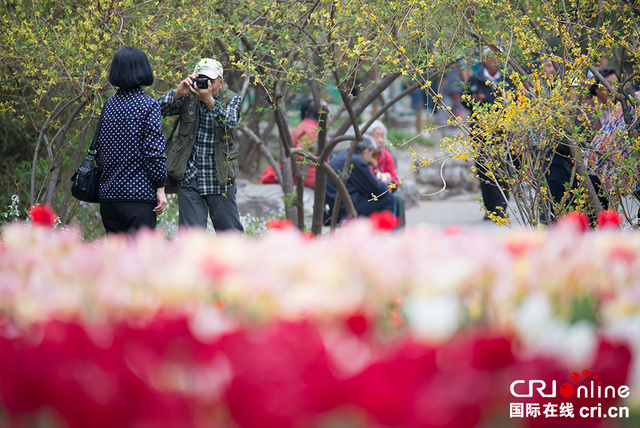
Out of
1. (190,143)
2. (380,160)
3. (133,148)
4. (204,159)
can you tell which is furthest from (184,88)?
(380,160)

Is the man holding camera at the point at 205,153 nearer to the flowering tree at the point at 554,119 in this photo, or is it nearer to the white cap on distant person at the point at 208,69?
the white cap on distant person at the point at 208,69

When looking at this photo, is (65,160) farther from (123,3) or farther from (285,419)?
(285,419)

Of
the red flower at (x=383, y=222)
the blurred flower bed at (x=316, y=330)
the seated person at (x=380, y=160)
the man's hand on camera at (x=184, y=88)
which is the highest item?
the man's hand on camera at (x=184, y=88)

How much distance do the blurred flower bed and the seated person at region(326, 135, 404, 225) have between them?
→ 4.97 meters

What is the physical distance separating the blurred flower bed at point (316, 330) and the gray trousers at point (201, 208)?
2.71 meters

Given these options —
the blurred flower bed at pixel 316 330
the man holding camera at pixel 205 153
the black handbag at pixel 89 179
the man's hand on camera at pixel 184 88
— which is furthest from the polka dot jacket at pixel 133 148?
the blurred flower bed at pixel 316 330

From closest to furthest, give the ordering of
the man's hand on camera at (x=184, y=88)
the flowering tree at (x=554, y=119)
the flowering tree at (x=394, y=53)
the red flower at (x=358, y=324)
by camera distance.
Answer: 1. the red flower at (x=358, y=324)
2. the flowering tree at (x=554, y=119)
3. the flowering tree at (x=394, y=53)
4. the man's hand on camera at (x=184, y=88)

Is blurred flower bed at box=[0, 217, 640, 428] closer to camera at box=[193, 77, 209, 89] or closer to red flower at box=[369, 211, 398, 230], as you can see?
red flower at box=[369, 211, 398, 230]

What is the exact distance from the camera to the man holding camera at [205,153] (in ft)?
15.4

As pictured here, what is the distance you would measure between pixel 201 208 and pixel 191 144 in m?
0.41

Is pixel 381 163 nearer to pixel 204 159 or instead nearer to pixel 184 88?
pixel 204 159

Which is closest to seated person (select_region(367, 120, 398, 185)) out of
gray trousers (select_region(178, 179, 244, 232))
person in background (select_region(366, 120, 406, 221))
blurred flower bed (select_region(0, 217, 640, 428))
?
person in background (select_region(366, 120, 406, 221))

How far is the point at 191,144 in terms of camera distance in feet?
15.5

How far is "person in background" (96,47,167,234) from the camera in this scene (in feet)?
13.6
